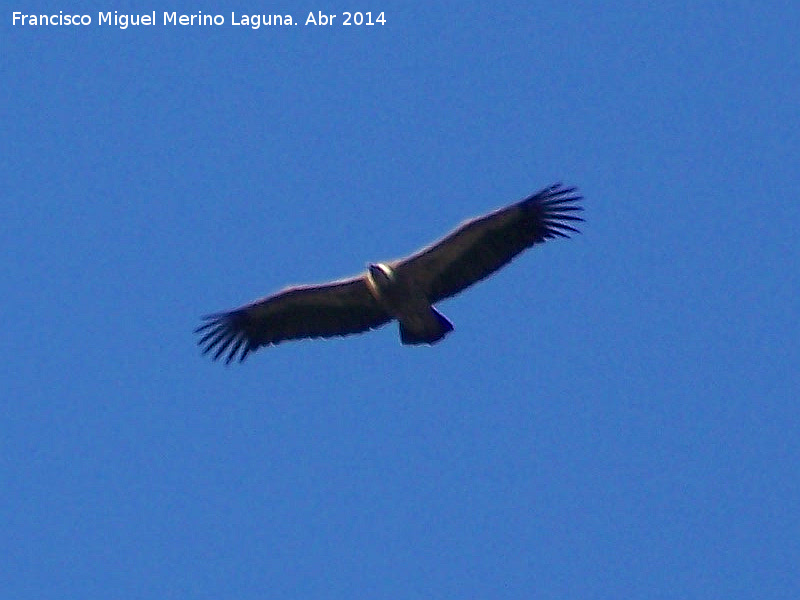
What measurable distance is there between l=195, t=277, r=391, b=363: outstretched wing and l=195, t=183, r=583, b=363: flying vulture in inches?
0.5

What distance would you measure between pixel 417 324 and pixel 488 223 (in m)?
1.58

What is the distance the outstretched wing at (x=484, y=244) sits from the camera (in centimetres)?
2927

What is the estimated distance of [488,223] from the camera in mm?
29297

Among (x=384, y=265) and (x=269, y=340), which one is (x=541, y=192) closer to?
(x=384, y=265)

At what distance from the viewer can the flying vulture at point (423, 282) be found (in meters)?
29.2

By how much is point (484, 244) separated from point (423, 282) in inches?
36.4

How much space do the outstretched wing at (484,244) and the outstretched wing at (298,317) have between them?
2.66 ft

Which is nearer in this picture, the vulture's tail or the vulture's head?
the vulture's tail

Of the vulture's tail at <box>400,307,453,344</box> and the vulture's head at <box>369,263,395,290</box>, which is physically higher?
the vulture's head at <box>369,263,395,290</box>

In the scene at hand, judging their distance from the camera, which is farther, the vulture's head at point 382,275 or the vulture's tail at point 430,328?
the vulture's head at point 382,275

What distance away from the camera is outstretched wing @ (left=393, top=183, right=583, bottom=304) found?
1152 inches

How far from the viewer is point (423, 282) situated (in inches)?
1163

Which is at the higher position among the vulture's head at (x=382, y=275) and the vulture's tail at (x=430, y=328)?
the vulture's head at (x=382, y=275)

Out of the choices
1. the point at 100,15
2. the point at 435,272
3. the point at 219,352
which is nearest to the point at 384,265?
the point at 435,272
